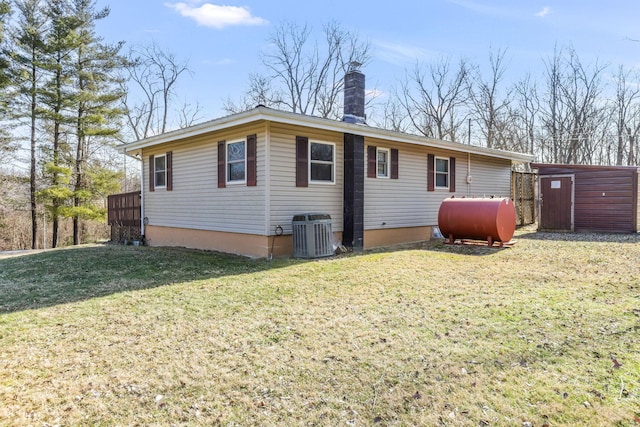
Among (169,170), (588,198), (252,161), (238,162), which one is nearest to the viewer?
(252,161)

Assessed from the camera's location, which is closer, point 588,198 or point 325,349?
point 325,349

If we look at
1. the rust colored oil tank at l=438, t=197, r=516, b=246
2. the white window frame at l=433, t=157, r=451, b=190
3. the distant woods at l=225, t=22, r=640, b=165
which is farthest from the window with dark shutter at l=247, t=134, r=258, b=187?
the distant woods at l=225, t=22, r=640, b=165

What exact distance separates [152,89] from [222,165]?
20.4 metres

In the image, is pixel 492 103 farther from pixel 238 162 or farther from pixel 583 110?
pixel 238 162

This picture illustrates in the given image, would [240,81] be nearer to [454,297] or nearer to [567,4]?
[567,4]

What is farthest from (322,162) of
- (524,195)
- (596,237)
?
(524,195)

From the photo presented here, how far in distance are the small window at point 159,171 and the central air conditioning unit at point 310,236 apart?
5035mm

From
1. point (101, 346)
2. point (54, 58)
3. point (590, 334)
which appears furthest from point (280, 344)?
point (54, 58)

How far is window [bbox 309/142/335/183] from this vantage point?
8.62 metres

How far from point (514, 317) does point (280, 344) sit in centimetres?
247

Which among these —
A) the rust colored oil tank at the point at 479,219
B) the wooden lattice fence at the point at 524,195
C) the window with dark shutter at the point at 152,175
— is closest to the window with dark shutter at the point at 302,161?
the rust colored oil tank at the point at 479,219

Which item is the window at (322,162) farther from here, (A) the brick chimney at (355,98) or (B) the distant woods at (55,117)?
(B) the distant woods at (55,117)

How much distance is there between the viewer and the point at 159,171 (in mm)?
11305

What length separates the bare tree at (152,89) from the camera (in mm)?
25328
